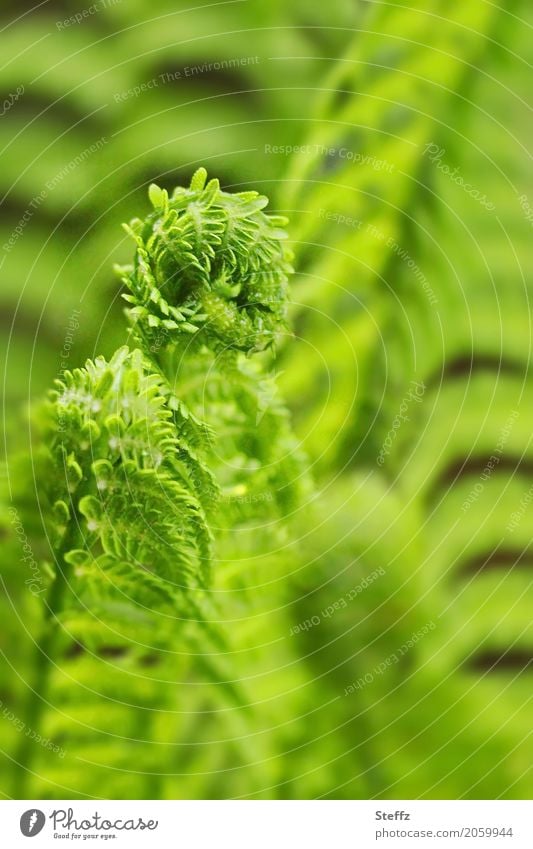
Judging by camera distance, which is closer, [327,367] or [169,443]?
[169,443]

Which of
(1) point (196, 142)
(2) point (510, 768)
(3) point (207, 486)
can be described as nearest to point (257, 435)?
(3) point (207, 486)

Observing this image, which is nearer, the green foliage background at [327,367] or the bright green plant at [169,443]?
the bright green plant at [169,443]

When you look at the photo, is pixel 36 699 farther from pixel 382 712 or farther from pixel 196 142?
pixel 196 142
